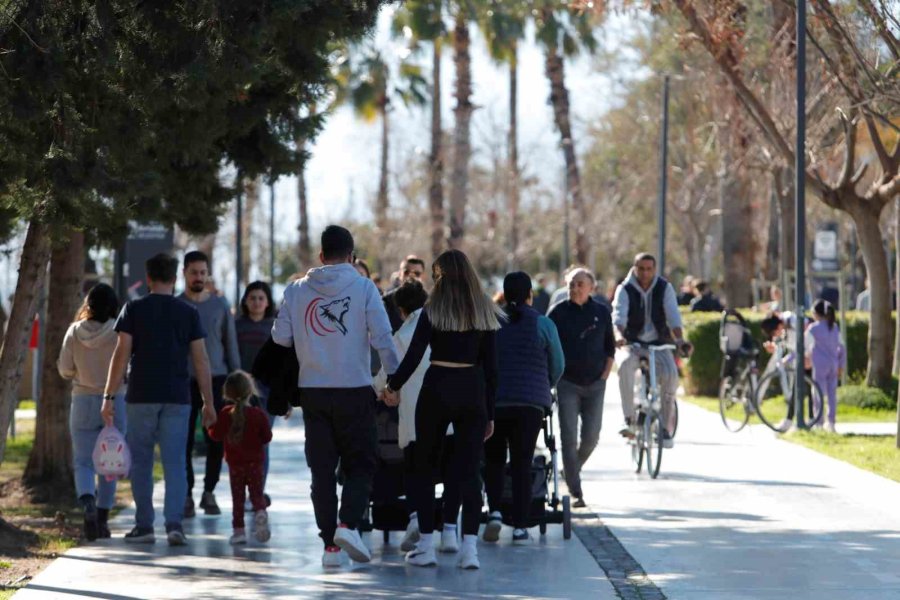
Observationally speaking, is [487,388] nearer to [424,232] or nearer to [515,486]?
[515,486]

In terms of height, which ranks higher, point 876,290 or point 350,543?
point 876,290

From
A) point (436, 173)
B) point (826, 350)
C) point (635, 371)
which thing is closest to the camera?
point (635, 371)

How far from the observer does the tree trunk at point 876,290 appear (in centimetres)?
2053

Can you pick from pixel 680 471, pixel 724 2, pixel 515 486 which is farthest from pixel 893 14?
pixel 515 486

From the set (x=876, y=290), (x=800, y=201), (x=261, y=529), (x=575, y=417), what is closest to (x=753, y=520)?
(x=575, y=417)

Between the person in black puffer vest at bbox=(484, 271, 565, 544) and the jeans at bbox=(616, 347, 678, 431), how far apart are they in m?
3.67

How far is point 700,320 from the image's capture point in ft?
82.7

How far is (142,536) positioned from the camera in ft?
34.4

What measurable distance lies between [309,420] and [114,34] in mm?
2459

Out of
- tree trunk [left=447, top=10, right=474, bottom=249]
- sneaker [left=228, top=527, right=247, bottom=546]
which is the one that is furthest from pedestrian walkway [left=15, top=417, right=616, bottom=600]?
tree trunk [left=447, top=10, right=474, bottom=249]

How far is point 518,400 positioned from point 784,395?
31.0ft

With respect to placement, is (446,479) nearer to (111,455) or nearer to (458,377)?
(458,377)

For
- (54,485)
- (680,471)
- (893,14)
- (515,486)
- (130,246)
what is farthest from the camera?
(130,246)

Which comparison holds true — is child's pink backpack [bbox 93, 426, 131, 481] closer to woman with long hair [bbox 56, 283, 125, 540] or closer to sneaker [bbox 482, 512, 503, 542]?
woman with long hair [bbox 56, 283, 125, 540]
